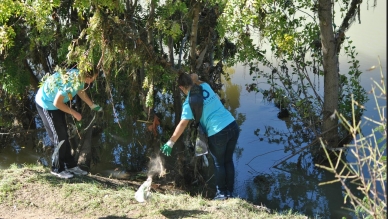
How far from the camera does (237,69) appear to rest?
14.3 meters

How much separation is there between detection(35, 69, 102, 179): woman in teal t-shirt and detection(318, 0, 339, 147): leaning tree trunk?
410 cm

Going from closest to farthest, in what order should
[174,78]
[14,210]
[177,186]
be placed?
[14,210] → [174,78] → [177,186]

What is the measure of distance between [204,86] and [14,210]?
8.23 feet

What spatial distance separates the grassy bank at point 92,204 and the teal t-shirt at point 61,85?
1023 mm

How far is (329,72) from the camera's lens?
8.91 meters

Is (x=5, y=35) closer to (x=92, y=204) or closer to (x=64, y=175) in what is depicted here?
(x=64, y=175)

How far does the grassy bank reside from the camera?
5469 mm

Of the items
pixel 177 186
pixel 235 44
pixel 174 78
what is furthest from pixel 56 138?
pixel 235 44

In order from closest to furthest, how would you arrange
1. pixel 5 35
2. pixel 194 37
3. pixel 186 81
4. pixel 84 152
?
pixel 186 81 < pixel 5 35 < pixel 194 37 < pixel 84 152

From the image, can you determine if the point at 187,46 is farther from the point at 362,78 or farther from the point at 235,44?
the point at 362,78

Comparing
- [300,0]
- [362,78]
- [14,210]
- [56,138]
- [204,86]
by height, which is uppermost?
[300,0]

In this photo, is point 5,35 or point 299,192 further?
point 299,192

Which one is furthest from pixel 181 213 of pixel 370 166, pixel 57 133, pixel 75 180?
pixel 370 166

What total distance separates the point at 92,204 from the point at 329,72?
5.01 meters
